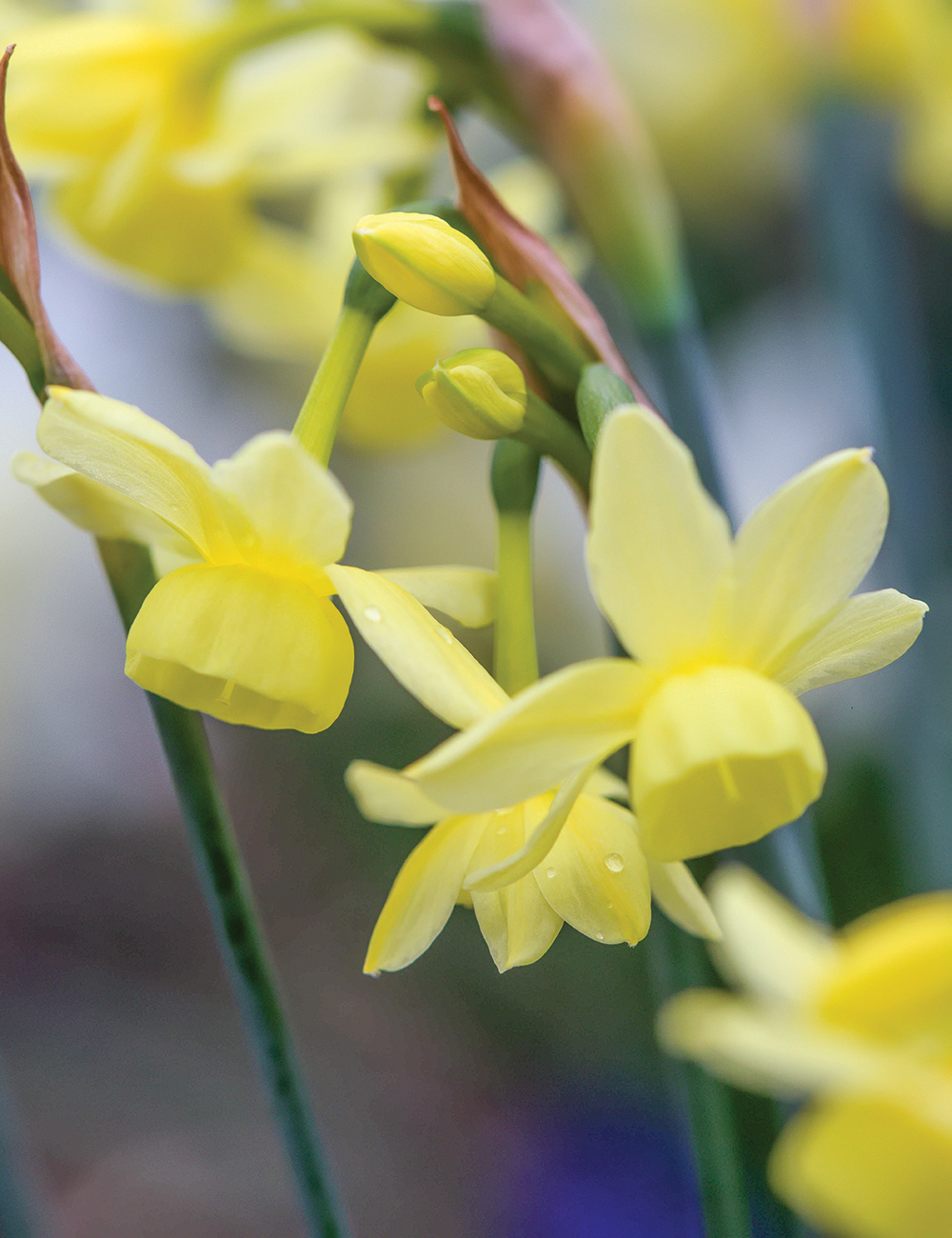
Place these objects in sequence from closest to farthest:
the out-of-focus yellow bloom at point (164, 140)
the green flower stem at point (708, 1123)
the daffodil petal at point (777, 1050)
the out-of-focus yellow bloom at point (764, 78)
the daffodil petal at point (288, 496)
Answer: the daffodil petal at point (777, 1050)
the daffodil petal at point (288, 496)
the green flower stem at point (708, 1123)
the out-of-focus yellow bloom at point (164, 140)
the out-of-focus yellow bloom at point (764, 78)

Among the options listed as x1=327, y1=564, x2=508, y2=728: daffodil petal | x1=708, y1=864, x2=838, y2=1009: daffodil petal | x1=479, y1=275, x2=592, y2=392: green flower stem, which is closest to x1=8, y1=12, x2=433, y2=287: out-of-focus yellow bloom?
x1=479, y1=275, x2=592, y2=392: green flower stem

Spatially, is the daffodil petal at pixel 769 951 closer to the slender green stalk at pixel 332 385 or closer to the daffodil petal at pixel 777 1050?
the daffodil petal at pixel 777 1050

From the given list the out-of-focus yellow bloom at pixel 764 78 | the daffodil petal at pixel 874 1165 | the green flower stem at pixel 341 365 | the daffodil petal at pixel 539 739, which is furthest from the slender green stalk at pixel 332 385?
the out-of-focus yellow bloom at pixel 764 78

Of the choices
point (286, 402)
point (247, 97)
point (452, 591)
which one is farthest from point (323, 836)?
point (452, 591)

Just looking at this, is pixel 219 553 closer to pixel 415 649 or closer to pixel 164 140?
pixel 415 649

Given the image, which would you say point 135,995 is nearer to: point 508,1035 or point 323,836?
point 323,836

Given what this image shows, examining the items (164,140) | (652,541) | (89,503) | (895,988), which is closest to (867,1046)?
(895,988)
